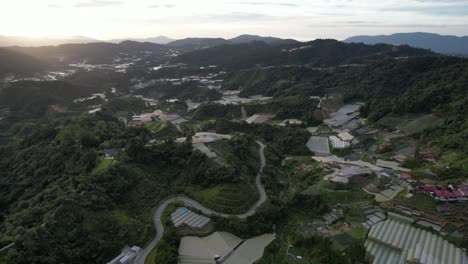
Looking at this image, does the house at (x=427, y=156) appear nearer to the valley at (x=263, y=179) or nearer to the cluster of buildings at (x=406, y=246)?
the valley at (x=263, y=179)

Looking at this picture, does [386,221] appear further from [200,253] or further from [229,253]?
[200,253]

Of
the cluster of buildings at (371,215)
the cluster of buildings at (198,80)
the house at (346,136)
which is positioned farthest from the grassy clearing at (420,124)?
the cluster of buildings at (198,80)

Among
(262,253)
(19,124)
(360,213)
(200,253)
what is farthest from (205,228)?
(19,124)

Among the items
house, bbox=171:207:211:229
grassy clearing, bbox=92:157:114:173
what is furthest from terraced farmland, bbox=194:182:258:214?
grassy clearing, bbox=92:157:114:173

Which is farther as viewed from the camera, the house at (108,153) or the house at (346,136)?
the house at (346,136)

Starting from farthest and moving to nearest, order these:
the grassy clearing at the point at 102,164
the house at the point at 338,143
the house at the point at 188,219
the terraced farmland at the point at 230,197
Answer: the house at the point at 338,143 → the grassy clearing at the point at 102,164 → the terraced farmland at the point at 230,197 → the house at the point at 188,219

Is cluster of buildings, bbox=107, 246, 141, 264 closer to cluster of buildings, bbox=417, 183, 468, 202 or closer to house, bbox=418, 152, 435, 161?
cluster of buildings, bbox=417, 183, 468, 202

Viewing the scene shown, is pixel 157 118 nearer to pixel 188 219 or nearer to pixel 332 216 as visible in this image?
pixel 188 219
